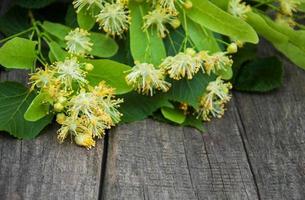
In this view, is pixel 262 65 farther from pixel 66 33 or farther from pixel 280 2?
pixel 66 33

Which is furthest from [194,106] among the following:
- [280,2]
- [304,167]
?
[280,2]

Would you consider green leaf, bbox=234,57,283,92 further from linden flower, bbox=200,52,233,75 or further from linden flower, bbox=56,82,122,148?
linden flower, bbox=56,82,122,148

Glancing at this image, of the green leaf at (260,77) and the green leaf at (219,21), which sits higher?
the green leaf at (219,21)

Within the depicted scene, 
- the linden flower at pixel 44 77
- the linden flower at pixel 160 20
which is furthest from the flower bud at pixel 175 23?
the linden flower at pixel 44 77

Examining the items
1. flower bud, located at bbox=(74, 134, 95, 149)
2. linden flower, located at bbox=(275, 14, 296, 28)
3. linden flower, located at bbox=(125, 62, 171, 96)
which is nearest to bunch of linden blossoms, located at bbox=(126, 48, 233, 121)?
linden flower, located at bbox=(125, 62, 171, 96)

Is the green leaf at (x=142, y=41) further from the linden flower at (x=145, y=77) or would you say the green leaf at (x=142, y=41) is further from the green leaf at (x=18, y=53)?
the green leaf at (x=18, y=53)

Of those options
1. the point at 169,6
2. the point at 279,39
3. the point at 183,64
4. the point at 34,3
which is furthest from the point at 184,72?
the point at 34,3
